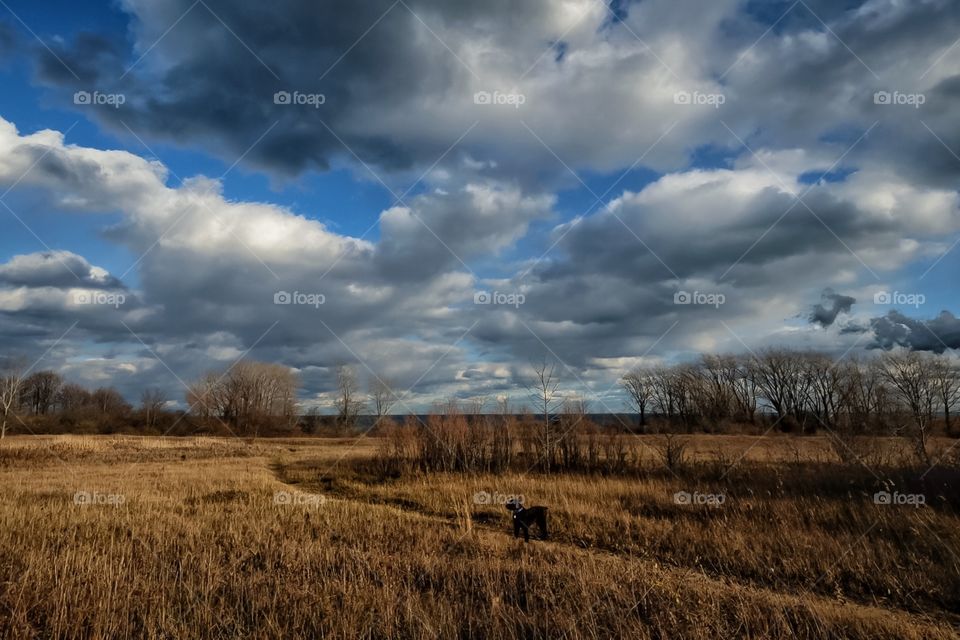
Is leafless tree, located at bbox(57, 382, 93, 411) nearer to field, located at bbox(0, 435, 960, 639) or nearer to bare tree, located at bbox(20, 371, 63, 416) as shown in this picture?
bare tree, located at bbox(20, 371, 63, 416)

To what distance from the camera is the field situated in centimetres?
606

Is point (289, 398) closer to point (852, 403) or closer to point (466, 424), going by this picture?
point (466, 424)

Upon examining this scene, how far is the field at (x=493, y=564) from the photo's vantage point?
6.06 meters

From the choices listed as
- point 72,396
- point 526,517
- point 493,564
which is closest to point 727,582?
point 493,564

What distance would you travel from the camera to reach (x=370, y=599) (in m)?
6.80

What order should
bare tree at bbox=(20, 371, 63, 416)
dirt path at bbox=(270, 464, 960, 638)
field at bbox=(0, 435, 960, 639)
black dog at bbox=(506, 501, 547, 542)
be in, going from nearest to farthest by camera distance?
field at bbox=(0, 435, 960, 639) < dirt path at bbox=(270, 464, 960, 638) < black dog at bbox=(506, 501, 547, 542) < bare tree at bbox=(20, 371, 63, 416)

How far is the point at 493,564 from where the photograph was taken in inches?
334

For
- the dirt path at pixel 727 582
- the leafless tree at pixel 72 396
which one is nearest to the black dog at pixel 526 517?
the dirt path at pixel 727 582

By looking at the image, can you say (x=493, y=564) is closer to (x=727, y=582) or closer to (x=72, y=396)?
(x=727, y=582)

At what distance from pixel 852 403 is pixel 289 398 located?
83.2m

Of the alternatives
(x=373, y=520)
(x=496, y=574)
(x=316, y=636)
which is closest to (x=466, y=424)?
(x=373, y=520)

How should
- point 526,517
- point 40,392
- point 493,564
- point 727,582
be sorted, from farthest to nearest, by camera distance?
point 40,392, point 526,517, point 493,564, point 727,582

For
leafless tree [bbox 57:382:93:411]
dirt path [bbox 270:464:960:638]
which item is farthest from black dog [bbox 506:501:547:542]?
leafless tree [bbox 57:382:93:411]

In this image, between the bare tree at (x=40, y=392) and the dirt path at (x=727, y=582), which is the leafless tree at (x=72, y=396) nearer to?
the bare tree at (x=40, y=392)
